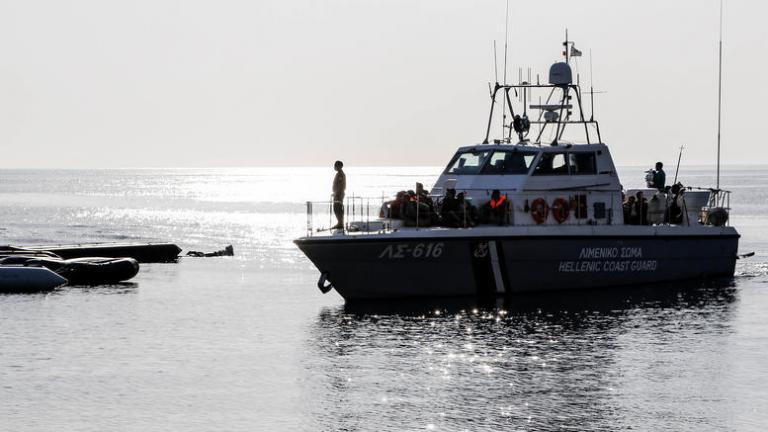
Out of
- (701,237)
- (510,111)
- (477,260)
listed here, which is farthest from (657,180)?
(477,260)

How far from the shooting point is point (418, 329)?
2870cm

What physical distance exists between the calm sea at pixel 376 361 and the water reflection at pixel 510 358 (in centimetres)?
6

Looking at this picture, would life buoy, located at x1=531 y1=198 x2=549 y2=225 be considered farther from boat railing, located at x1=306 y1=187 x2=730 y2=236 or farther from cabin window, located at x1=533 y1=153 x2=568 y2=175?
cabin window, located at x1=533 y1=153 x2=568 y2=175

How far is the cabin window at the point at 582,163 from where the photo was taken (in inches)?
1363

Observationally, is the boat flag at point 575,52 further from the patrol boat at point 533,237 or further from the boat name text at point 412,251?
the boat name text at point 412,251

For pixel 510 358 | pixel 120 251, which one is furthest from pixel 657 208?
pixel 120 251

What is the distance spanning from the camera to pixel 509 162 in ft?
112

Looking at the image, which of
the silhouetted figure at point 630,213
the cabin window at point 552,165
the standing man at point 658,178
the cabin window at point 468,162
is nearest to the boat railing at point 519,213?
the cabin window at point 552,165

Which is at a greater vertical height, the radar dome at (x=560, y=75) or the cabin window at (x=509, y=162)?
the radar dome at (x=560, y=75)

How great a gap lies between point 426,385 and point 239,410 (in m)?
3.76

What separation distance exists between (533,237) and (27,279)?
15874mm

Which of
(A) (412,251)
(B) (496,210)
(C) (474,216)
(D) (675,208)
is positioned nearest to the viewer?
(A) (412,251)

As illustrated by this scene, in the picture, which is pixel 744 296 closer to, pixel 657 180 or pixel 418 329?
pixel 657 180

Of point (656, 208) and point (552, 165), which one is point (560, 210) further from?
point (656, 208)
